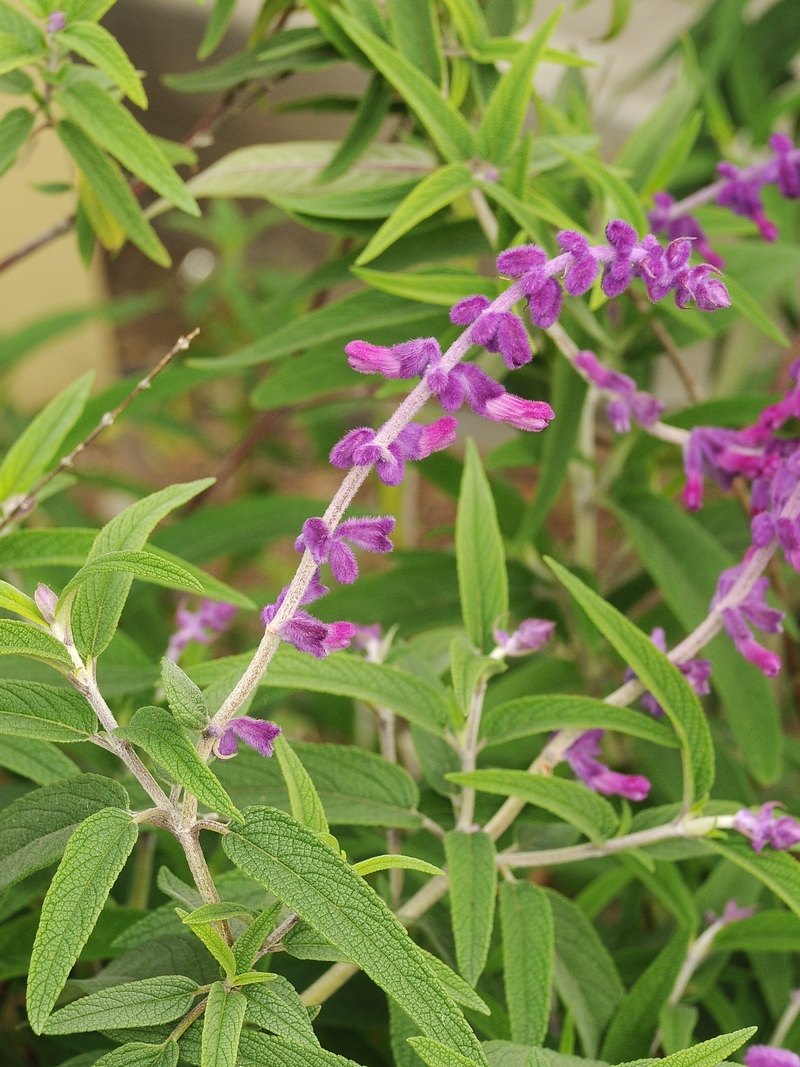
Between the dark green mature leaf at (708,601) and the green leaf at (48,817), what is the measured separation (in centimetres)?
37

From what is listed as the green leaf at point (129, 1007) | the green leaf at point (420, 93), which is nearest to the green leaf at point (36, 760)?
the green leaf at point (129, 1007)

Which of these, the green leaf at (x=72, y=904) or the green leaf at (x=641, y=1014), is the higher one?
the green leaf at (x=72, y=904)

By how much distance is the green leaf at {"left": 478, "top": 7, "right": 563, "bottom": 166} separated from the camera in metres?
0.50

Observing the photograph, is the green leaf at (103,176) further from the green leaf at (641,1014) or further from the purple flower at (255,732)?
the green leaf at (641,1014)

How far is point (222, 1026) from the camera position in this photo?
0.30 meters

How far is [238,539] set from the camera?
0.80 metres

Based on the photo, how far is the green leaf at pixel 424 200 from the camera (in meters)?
0.49

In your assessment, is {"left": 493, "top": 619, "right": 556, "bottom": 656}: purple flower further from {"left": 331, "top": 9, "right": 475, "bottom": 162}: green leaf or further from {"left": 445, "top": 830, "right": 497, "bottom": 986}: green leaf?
{"left": 331, "top": 9, "right": 475, "bottom": 162}: green leaf

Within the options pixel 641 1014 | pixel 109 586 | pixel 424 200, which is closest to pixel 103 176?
pixel 424 200

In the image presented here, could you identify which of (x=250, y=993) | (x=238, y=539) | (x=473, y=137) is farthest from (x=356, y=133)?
(x=250, y=993)

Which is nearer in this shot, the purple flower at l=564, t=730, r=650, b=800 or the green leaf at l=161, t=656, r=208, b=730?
the green leaf at l=161, t=656, r=208, b=730

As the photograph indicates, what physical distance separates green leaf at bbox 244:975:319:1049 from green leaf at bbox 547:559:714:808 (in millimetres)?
176

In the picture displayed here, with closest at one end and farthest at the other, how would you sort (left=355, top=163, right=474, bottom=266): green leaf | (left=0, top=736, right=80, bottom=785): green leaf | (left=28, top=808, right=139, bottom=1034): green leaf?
(left=28, top=808, right=139, bottom=1034): green leaf
(left=0, top=736, right=80, bottom=785): green leaf
(left=355, top=163, right=474, bottom=266): green leaf

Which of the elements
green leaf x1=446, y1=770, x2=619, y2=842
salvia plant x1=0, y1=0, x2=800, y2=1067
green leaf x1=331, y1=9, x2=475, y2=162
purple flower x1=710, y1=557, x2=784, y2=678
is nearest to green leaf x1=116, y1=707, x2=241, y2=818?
salvia plant x1=0, y1=0, x2=800, y2=1067
